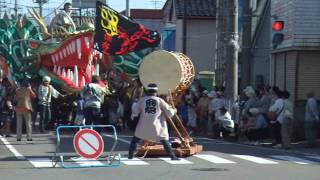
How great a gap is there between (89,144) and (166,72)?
314cm

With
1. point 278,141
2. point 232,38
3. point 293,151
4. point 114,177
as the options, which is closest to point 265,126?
point 278,141

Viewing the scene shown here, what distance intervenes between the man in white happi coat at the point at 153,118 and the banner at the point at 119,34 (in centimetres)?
629

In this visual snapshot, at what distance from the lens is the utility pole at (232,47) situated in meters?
23.5

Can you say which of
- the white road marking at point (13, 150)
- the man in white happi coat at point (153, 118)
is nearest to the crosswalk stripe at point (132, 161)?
the man in white happi coat at point (153, 118)

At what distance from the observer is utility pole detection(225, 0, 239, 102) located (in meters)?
23.5

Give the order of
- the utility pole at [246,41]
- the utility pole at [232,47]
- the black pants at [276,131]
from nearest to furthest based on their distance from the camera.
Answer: the black pants at [276,131] < the utility pole at [232,47] < the utility pole at [246,41]

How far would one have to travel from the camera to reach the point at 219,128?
2306cm

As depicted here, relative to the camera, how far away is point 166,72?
16.8 metres

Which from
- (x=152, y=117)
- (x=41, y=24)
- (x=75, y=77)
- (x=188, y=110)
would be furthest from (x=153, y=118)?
(x=41, y=24)

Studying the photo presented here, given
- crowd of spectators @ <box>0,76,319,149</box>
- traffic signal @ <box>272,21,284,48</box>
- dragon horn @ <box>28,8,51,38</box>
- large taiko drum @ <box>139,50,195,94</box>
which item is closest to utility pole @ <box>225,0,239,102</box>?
crowd of spectators @ <box>0,76,319,149</box>

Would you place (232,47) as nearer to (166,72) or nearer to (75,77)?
(75,77)

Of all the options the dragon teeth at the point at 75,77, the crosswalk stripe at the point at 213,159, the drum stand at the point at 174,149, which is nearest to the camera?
the crosswalk stripe at the point at 213,159

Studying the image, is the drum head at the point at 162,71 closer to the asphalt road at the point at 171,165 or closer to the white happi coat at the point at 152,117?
the white happi coat at the point at 152,117

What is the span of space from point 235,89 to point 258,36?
22.4ft
